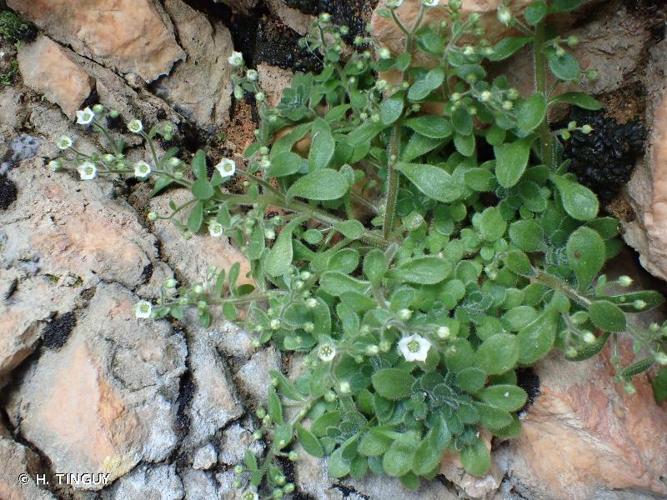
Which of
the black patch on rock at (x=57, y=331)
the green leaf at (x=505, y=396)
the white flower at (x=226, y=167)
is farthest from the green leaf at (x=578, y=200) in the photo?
the black patch on rock at (x=57, y=331)

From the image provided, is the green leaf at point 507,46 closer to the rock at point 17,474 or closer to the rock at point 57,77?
the rock at point 57,77

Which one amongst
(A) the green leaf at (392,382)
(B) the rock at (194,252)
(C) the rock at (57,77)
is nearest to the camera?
(A) the green leaf at (392,382)

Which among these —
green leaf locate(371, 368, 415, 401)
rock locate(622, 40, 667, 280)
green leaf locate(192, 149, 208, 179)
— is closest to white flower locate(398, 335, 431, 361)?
green leaf locate(371, 368, 415, 401)

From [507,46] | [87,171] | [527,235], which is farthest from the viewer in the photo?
[87,171]

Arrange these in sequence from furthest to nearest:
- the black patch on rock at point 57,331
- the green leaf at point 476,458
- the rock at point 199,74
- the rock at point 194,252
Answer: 1. the rock at point 199,74
2. the rock at point 194,252
3. the black patch on rock at point 57,331
4. the green leaf at point 476,458

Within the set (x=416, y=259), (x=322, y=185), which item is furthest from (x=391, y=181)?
(x=416, y=259)

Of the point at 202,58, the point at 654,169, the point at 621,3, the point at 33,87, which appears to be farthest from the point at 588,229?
the point at 33,87

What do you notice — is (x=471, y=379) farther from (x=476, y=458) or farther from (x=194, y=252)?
(x=194, y=252)

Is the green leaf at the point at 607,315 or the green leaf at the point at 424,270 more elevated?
the green leaf at the point at 424,270
